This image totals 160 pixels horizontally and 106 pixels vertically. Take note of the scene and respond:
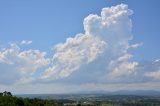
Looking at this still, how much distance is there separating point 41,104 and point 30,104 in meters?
7.24

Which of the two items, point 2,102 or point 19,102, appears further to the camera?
point 19,102

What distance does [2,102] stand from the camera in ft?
559

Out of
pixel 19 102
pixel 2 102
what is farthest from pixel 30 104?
pixel 2 102

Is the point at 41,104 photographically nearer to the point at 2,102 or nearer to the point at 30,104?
the point at 30,104

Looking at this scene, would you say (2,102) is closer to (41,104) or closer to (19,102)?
(19,102)

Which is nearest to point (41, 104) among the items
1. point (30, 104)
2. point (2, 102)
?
point (30, 104)

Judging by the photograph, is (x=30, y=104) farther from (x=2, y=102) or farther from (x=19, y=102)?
(x=2, y=102)

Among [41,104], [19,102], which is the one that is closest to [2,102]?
[19,102]

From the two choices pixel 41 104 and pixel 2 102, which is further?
pixel 41 104

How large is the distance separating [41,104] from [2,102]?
2666cm

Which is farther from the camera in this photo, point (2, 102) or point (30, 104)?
point (30, 104)

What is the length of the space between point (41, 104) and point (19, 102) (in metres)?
13.7

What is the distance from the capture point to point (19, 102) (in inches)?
7180

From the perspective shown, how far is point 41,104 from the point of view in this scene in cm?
19150
